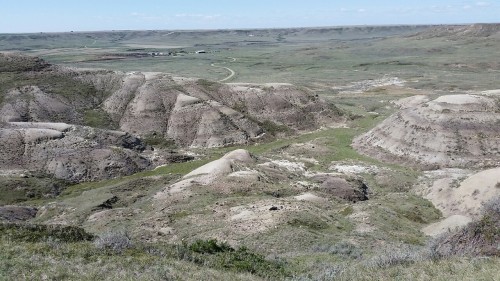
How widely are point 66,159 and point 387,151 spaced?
40.9 meters

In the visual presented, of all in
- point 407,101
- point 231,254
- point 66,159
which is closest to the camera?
point 231,254

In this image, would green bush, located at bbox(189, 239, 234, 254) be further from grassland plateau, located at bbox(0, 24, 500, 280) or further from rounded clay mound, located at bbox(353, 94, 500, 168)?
rounded clay mound, located at bbox(353, 94, 500, 168)

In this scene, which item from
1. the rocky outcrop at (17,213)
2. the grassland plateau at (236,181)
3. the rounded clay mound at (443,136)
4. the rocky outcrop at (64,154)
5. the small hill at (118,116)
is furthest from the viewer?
the small hill at (118,116)

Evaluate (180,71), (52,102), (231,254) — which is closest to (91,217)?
(231,254)

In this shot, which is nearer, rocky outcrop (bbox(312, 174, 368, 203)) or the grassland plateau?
the grassland plateau

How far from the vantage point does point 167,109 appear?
77.6 metres

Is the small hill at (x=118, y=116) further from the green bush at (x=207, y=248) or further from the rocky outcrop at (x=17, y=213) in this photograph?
the green bush at (x=207, y=248)

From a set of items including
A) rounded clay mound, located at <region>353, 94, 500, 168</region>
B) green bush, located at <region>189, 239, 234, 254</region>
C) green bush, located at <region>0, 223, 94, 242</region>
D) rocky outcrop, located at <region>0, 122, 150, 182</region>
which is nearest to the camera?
green bush, located at <region>0, 223, 94, 242</region>

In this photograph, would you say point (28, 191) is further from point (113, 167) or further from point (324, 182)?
point (324, 182)

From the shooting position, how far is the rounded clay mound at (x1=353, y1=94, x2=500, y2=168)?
55219mm

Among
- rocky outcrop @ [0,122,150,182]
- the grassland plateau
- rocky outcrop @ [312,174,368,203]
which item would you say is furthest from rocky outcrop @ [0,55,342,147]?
rocky outcrop @ [312,174,368,203]

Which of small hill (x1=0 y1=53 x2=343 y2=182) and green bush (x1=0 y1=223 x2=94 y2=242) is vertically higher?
green bush (x1=0 y1=223 x2=94 y2=242)

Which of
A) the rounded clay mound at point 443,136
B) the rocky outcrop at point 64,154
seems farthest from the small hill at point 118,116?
the rounded clay mound at point 443,136

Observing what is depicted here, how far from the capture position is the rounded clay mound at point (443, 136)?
5522cm
